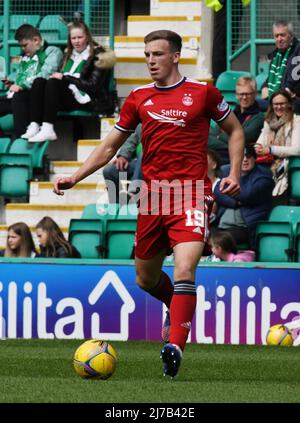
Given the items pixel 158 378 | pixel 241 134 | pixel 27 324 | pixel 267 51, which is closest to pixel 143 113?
pixel 241 134

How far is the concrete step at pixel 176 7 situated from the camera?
55.4ft

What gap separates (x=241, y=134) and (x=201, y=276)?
3.53 meters

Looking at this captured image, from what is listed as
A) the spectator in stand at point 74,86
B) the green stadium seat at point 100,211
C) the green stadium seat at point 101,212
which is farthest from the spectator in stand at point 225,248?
the spectator in stand at point 74,86

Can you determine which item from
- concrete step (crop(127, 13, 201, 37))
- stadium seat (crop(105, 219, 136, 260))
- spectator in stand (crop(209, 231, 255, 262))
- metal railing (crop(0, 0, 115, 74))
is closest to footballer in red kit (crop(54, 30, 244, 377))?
spectator in stand (crop(209, 231, 255, 262))

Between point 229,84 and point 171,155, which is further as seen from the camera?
point 229,84

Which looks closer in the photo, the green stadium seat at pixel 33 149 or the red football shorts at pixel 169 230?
the red football shorts at pixel 169 230

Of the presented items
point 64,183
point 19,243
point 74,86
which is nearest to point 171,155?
point 64,183

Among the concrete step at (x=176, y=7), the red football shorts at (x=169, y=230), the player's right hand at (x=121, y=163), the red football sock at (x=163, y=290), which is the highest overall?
the concrete step at (x=176, y=7)

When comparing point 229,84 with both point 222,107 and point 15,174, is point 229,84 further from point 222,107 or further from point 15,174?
point 222,107

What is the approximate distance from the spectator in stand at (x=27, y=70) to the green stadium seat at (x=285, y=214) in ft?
12.4

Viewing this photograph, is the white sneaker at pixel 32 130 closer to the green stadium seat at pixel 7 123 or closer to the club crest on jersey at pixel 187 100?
the green stadium seat at pixel 7 123

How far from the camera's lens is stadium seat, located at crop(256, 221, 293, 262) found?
42.0 feet

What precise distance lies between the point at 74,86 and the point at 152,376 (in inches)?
316

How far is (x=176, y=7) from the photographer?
1695cm
